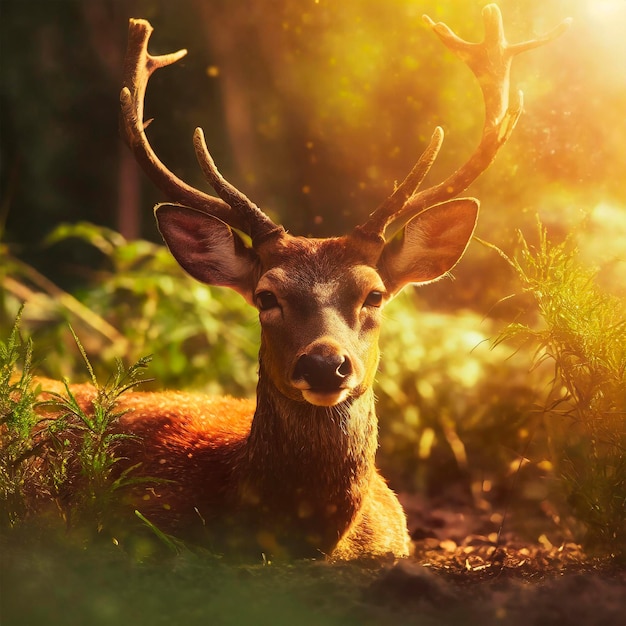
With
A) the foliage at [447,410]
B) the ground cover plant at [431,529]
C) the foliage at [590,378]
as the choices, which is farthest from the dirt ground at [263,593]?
the foliage at [447,410]

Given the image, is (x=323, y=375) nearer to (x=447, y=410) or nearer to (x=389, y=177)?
(x=447, y=410)

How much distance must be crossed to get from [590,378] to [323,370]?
0.96 meters

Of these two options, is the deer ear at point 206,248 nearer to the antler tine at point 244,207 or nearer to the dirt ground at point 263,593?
the antler tine at point 244,207

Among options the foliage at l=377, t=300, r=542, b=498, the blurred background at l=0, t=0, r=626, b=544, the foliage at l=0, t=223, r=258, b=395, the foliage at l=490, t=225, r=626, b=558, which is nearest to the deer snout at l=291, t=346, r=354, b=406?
the foliage at l=490, t=225, r=626, b=558

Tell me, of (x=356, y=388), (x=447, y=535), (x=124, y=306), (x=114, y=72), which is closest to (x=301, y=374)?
(x=356, y=388)

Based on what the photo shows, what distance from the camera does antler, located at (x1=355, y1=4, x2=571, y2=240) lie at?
130 inches

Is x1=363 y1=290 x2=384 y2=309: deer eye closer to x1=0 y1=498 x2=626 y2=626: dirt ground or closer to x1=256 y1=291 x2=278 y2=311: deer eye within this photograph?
x1=256 y1=291 x2=278 y2=311: deer eye

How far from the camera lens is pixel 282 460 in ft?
10.2

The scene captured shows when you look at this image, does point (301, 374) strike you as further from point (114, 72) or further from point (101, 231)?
point (114, 72)

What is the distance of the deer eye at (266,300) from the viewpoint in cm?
318

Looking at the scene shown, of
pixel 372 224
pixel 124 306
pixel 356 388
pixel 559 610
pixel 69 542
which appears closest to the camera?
pixel 559 610

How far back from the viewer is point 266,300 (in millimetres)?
3205

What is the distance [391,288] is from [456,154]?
6.11 ft

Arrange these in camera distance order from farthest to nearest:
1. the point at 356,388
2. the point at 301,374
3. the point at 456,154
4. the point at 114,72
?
the point at 114,72
the point at 456,154
the point at 356,388
the point at 301,374
